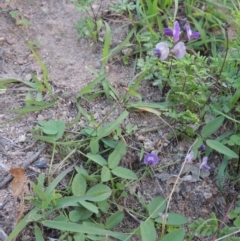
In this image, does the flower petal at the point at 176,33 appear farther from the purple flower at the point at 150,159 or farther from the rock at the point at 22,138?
the rock at the point at 22,138

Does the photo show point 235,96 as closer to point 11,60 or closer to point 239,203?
point 239,203

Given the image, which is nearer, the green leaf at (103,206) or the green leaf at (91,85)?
the green leaf at (103,206)

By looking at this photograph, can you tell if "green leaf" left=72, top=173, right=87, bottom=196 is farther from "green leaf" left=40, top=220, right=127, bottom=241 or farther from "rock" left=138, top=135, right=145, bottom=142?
"rock" left=138, top=135, right=145, bottom=142

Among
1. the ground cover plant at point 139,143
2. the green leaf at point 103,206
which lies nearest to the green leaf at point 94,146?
the ground cover plant at point 139,143

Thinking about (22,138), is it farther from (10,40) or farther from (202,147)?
(202,147)

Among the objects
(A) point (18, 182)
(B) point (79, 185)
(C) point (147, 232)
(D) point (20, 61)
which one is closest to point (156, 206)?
(C) point (147, 232)

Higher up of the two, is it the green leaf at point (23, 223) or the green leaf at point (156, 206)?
the green leaf at point (23, 223)

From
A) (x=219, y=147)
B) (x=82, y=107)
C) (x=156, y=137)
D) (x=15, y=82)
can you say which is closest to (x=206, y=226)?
(x=219, y=147)
